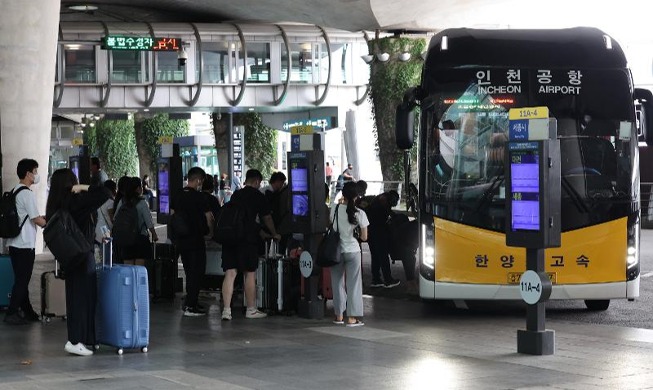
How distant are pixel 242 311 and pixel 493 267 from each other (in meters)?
3.30

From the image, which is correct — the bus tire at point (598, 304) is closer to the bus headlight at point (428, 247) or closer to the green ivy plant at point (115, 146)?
the bus headlight at point (428, 247)

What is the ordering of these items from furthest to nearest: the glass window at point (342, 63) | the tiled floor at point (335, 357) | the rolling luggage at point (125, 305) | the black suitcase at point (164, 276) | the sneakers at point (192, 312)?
the glass window at point (342, 63) < the black suitcase at point (164, 276) < the sneakers at point (192, 312) < the rolling luggage at point (125, 305) < the tiled floor at point (335, 357)

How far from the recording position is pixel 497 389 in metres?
9.39

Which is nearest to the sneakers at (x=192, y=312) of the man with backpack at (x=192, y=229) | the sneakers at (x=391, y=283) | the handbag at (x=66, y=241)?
the man with backpack at (x=192, y=229)

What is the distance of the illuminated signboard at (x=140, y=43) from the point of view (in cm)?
3700

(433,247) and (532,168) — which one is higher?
(532,168)

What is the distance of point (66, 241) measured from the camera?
11.3 meters

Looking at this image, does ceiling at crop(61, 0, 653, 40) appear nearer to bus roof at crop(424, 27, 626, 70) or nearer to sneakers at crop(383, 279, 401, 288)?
sneakers at crop(383, 279, 401, 288)

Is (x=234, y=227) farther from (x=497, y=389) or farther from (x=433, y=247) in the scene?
(x=497, y=389)

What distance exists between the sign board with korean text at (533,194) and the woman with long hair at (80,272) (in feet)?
12.2

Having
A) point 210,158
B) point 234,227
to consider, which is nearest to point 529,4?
point 234,227

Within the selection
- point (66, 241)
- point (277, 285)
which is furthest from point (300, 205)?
point (66, 241)

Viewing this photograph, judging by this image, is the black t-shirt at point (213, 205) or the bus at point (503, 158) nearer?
the bus at point (503, 158)

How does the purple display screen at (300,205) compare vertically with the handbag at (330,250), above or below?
above
